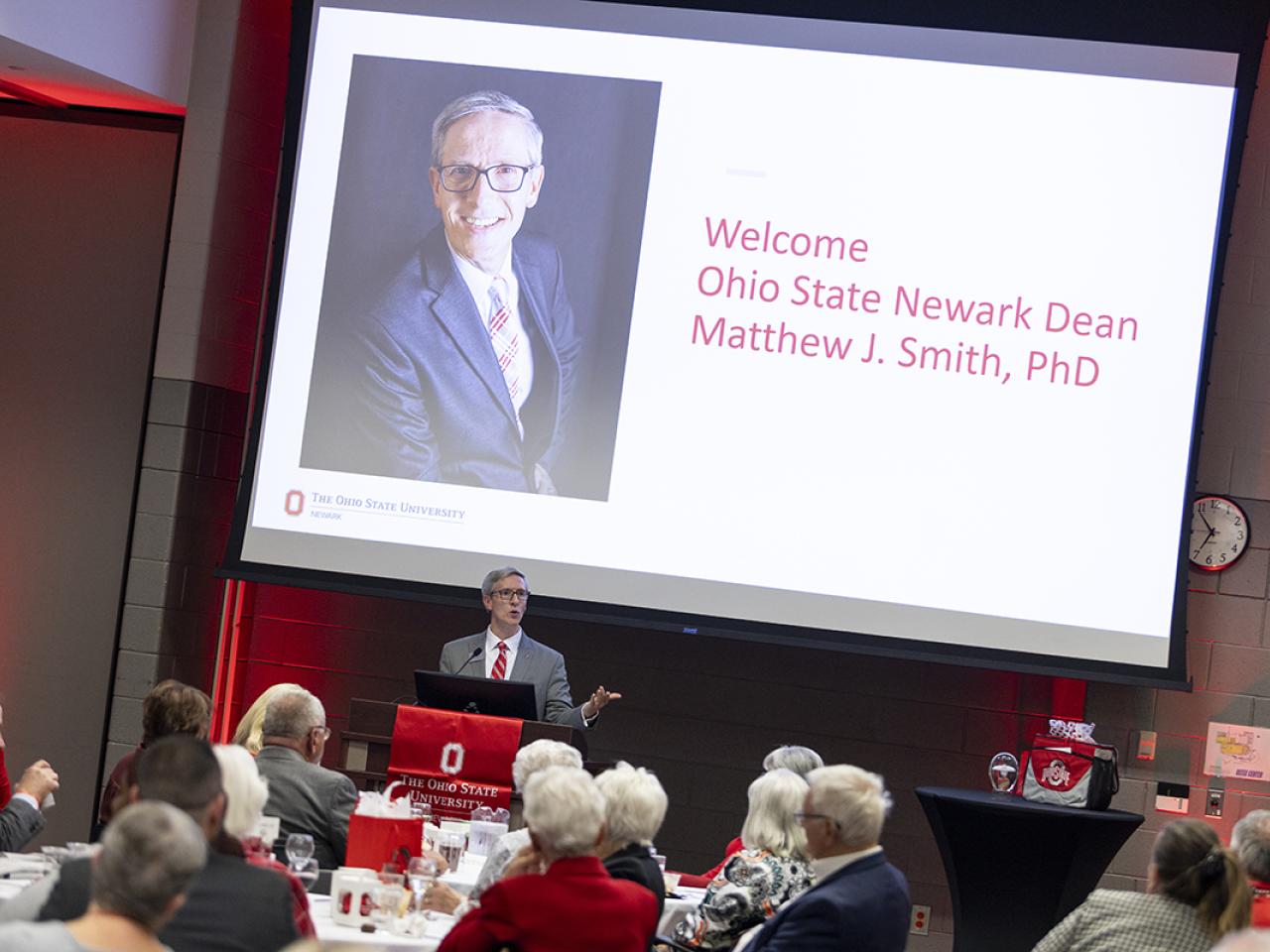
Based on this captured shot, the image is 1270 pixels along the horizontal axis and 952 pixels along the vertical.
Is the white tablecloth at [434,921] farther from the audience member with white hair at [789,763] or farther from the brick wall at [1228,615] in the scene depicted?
the brick wall at [1228,615]

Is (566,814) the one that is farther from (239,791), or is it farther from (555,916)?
(239,791)

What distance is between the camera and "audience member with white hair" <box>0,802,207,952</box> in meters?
2.24

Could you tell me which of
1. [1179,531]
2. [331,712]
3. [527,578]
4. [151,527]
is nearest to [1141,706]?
[1179,531]

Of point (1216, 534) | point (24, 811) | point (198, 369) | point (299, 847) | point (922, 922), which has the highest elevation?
point (198, 369)

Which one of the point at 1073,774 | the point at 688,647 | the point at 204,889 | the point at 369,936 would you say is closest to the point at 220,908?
the point at 204,889

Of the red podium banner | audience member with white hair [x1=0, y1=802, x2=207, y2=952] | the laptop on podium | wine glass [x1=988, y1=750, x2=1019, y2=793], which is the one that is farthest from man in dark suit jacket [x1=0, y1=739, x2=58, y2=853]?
wine glass [x1=988, y1=750, x2=1019, y2=793]

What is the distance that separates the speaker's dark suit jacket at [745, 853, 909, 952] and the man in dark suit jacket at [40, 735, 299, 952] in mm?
1173

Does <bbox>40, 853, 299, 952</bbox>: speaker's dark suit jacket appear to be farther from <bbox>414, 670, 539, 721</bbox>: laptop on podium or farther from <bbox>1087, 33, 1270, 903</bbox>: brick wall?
<bbox>1087, 33, 1270, 903</bbox>: brick wall

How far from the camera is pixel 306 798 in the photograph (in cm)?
410

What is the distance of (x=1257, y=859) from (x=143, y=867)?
312cm

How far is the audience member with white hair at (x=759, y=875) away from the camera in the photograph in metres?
4.12

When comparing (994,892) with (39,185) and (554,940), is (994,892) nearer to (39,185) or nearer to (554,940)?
(554,940)

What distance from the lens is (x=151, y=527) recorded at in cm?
753

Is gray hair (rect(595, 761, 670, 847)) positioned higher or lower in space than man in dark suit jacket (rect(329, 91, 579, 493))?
lower
